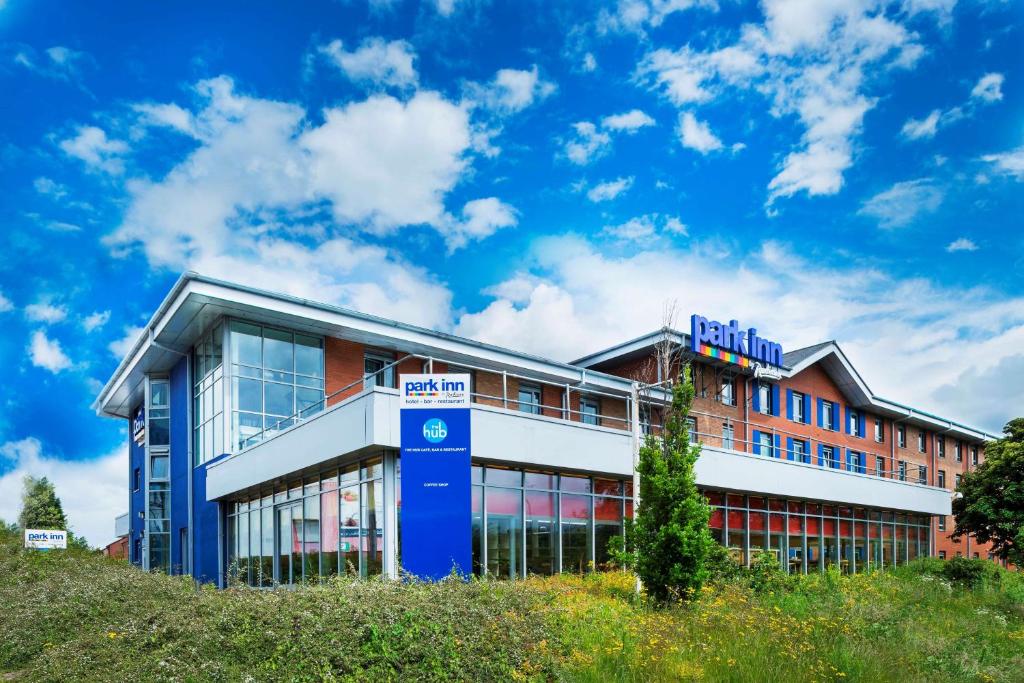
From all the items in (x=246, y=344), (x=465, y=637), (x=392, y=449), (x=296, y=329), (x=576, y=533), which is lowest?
(x=576, y=533)

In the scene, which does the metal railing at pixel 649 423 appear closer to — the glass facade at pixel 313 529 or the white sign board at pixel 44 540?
the glass facade at pixel 313 529

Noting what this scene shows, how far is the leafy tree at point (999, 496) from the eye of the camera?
34.9 m

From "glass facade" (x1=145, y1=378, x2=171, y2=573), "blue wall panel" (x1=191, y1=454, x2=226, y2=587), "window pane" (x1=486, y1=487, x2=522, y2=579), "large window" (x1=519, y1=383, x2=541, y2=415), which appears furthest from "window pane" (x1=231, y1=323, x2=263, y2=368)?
"large window" (x1=519, y1=383, x2=541, y2=415)

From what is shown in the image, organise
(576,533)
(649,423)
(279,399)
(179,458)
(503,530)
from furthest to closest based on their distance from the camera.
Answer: (179,458)
(279,399)
(649,423)
(576,533)
(503,530)

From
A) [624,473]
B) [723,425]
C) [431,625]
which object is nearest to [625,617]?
[431,625]

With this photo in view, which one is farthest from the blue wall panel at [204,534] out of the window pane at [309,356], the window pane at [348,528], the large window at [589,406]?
the large window at [589,406]

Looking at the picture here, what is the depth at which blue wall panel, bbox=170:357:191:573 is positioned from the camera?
3030 cm

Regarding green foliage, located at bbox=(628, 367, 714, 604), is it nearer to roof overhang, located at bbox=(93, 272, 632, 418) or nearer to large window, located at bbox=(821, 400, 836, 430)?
roof overhang, located at bbox=(93, 272, 632, 418)

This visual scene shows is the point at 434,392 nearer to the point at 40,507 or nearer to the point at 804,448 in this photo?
the point at 804,448

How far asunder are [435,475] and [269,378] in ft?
34.4

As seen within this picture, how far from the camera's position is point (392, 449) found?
1911cm

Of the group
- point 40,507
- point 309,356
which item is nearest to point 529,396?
point 309,356

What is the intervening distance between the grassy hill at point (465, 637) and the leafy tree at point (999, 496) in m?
21.6

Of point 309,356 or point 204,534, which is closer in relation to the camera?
point 309,356
